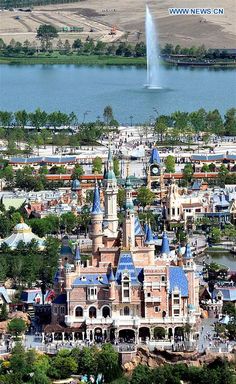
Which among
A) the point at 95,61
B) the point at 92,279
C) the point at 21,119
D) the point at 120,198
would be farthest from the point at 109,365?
the point at 95,61

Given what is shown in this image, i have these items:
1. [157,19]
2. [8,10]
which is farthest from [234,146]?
[8,10]

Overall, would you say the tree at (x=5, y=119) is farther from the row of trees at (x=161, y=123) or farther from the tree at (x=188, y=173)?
the tree at (x=188, y=173)

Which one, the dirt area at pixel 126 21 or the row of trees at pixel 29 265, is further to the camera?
the dirt area at pixel 126 21

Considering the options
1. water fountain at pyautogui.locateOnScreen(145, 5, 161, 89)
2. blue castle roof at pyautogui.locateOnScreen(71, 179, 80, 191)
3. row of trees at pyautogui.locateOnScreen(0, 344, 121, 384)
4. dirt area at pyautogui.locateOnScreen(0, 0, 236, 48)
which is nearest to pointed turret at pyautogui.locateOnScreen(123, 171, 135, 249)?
row of trees at pyautogui.locateOnScreen(0, 344, 121, 384)

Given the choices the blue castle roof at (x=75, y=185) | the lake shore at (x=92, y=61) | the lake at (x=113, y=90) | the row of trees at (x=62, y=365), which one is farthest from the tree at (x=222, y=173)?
the lake shore at (x=92, y=61)

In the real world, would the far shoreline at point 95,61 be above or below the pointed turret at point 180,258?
above

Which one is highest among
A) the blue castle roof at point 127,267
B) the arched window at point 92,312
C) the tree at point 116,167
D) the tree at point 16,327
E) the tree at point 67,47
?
the tree at point 67,47
